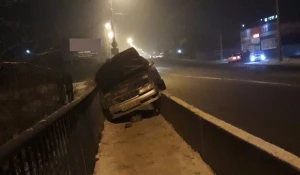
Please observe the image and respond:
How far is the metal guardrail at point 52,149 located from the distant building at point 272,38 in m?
43.5

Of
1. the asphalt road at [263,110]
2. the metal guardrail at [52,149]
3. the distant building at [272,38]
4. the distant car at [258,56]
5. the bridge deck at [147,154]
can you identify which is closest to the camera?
the metal guardrail at [52,149]

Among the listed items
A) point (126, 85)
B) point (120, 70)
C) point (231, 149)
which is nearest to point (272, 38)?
point (120, 70)

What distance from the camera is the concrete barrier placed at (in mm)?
3650

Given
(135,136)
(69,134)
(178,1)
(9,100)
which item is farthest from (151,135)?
(178,1)

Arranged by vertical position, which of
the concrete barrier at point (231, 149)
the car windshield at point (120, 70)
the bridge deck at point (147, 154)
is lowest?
the bridge deck at point (147, 154)

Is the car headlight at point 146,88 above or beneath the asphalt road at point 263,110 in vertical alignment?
above

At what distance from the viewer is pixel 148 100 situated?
12.1 metres

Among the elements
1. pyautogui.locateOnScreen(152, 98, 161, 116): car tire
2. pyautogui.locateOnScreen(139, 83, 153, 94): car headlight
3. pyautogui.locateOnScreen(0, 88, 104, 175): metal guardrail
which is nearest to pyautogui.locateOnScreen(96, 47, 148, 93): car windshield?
pyautogui.locateOnScreen(139, 83, 153, 94): car headlight

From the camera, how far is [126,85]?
491 inches

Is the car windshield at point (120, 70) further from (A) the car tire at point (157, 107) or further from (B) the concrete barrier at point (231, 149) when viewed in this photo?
(B) the concrete barrier at point (231, 149)

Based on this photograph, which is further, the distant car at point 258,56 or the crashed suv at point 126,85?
the distant car at point 258,56

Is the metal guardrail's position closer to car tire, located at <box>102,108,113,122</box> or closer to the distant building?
car tire, located at <box>102,108,113,122</box>

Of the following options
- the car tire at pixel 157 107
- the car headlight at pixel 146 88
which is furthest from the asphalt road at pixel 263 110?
the car headlight at pixel 146 88

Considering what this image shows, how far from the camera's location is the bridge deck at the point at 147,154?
6.52m
